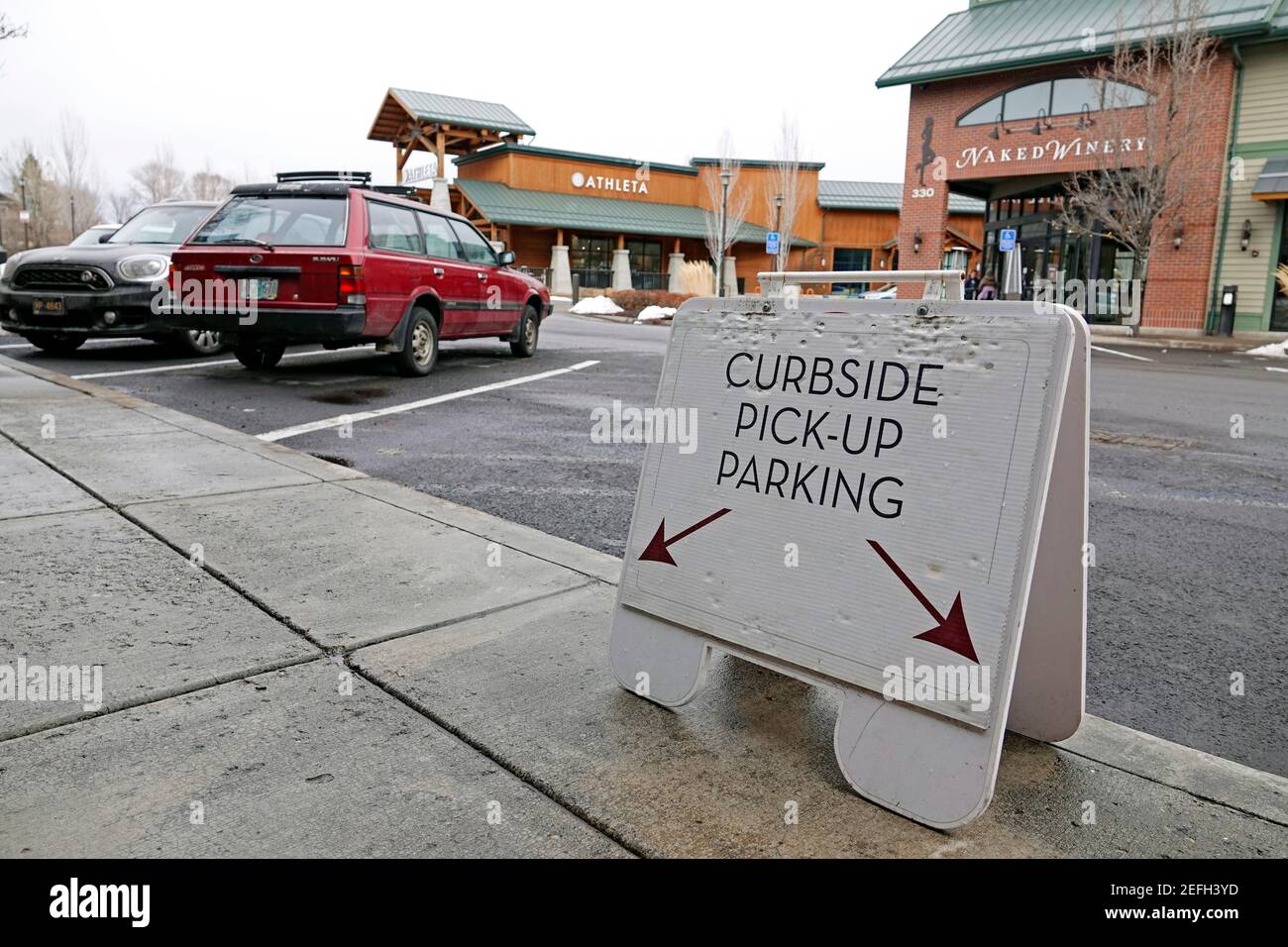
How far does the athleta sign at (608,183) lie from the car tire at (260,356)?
104ft

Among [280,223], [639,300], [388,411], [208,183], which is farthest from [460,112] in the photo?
[208,183]

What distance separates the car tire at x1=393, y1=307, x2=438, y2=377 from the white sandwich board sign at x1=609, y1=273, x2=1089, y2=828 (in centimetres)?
762

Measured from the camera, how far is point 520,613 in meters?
3.45

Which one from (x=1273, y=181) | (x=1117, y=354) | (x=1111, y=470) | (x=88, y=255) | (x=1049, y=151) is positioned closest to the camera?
(x=1111, y=470)

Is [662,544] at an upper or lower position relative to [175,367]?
upper

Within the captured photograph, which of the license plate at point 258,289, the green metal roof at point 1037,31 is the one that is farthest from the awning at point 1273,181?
the license plate at point 258,289

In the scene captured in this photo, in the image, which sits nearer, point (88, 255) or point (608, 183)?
point (88, 255)

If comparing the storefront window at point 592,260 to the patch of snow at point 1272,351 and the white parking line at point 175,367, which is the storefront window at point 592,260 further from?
the white parking line at point 175,367

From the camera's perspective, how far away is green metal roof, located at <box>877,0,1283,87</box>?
22.7 m

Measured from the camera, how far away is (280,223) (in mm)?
9359

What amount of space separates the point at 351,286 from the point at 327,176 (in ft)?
10.5

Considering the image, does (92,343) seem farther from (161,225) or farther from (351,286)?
(351,286)
